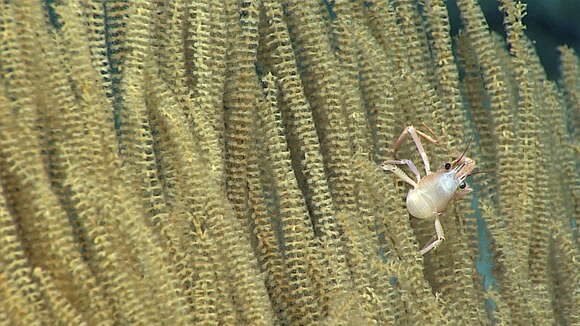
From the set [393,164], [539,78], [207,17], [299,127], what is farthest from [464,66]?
[207,17]

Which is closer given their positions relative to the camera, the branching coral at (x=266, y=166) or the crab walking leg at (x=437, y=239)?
the branching coral at (x=266, y=166)

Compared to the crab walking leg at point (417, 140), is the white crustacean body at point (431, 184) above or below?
below

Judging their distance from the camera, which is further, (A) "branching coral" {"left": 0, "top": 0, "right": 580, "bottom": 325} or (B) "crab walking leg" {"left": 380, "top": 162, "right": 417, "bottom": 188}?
(B) "crab walking leg" {"left": 380, "top": 162, "right": 417, "bottom": 188}

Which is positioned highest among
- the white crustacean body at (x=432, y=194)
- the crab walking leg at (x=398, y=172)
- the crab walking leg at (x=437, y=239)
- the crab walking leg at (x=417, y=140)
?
the crab walking leg at (x=417, y=140)

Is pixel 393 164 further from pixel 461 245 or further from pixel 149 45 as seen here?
pixel 149 45

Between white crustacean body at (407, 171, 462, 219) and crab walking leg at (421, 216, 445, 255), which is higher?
white crustacean body at (407, 171, 462, 219)

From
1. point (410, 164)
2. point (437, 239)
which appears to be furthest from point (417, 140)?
point (437, 239)

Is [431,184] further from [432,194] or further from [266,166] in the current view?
[266,166]
